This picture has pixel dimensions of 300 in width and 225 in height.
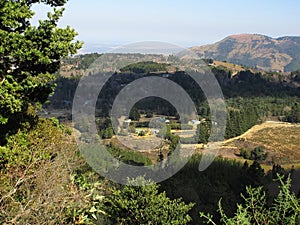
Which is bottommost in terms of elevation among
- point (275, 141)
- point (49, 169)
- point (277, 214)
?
point (275, 141)

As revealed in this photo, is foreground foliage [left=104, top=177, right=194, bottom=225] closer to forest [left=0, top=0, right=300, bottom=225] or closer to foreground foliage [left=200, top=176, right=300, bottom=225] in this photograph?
forest [left=0, top=0, right=300, bottom=225]

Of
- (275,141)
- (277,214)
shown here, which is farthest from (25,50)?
(275,141)

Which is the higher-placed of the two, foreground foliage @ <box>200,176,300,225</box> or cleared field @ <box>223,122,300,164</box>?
foreground foliage @ <box>200,176,300,225</box>

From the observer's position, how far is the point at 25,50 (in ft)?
24.6

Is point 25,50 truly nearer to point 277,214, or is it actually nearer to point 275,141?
point 277,214

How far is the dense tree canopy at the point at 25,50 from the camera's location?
24.7 ft

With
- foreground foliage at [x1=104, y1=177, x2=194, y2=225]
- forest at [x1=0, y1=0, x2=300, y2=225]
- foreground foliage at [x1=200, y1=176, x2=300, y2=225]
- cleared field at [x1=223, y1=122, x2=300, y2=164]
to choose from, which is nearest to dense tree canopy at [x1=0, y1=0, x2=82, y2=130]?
forest at [x1=0, y1=0, x2=300, y2=225]

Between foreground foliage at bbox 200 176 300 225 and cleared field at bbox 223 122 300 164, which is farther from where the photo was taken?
cleared field at bbox 223 122 300 164

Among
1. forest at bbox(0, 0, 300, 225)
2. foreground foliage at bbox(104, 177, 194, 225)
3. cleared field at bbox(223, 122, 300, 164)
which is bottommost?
cleared field at bbox(223, 122, 300, 164)

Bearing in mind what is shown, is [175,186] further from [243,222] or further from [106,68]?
[106,68]

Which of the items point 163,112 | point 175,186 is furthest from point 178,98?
point 175,186

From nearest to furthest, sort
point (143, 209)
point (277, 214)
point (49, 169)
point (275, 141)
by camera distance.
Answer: point (277, 214)
point (49, 169)
point (143, 209)
point (275, 141)

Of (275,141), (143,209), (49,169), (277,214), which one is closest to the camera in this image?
(277,214)

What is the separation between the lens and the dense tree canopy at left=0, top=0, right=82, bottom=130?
7.54 meters
